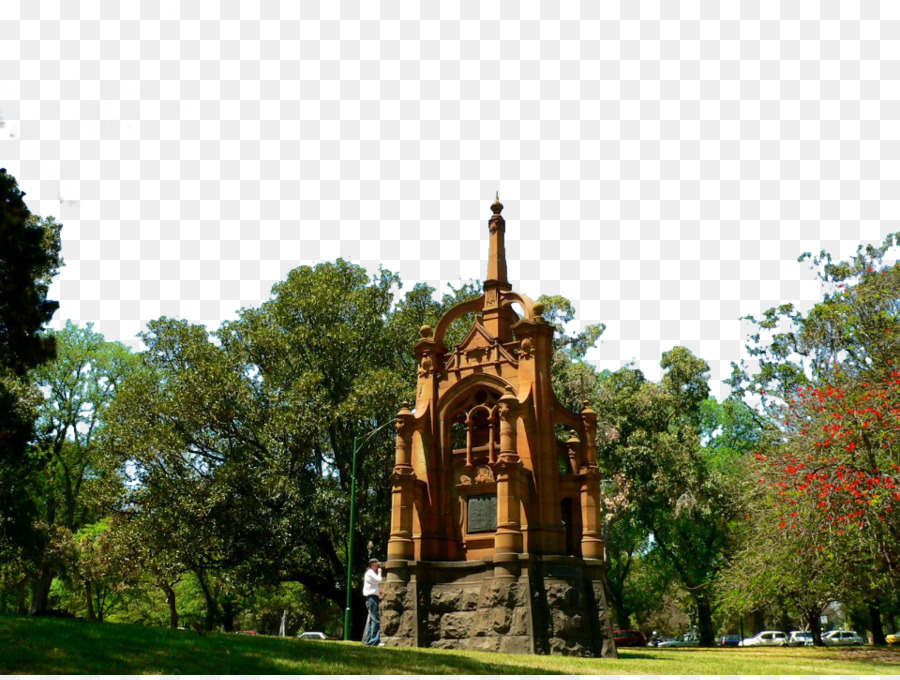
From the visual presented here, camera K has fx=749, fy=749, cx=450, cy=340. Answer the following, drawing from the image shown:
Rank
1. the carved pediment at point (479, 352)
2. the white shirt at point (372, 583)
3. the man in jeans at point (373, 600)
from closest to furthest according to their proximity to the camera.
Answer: the white shirt at point (372, 583)
the man in jeans at point (373, 600)
the carved pediment at point (479, 352)

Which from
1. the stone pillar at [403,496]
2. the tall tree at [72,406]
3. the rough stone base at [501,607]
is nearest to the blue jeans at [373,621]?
the rough stone base at [501,607]

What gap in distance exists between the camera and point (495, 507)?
21.6 m

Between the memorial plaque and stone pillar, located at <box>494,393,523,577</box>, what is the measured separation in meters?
1.09

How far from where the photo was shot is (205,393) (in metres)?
29.8

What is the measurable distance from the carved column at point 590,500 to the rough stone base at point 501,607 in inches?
21.6

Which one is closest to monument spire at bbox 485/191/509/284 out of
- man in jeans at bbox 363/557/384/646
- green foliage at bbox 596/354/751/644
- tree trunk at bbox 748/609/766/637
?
man in jeans at bbox 363/557/384/646

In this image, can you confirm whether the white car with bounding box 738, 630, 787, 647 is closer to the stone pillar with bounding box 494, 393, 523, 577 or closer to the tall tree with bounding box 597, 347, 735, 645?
the tall tree with bounding box 597, 347, 735, 645

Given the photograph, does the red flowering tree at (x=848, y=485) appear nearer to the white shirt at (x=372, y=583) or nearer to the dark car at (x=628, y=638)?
the white shirt at (x=372, y=583)

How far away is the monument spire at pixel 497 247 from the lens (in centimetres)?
2462

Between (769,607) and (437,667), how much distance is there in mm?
25846

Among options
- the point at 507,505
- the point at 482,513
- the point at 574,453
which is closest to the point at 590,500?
the point at 574,453

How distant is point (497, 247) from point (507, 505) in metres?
8.98

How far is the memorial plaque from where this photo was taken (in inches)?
848

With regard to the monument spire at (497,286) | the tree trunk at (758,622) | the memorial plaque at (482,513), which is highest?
the monument spire at (497,286)
